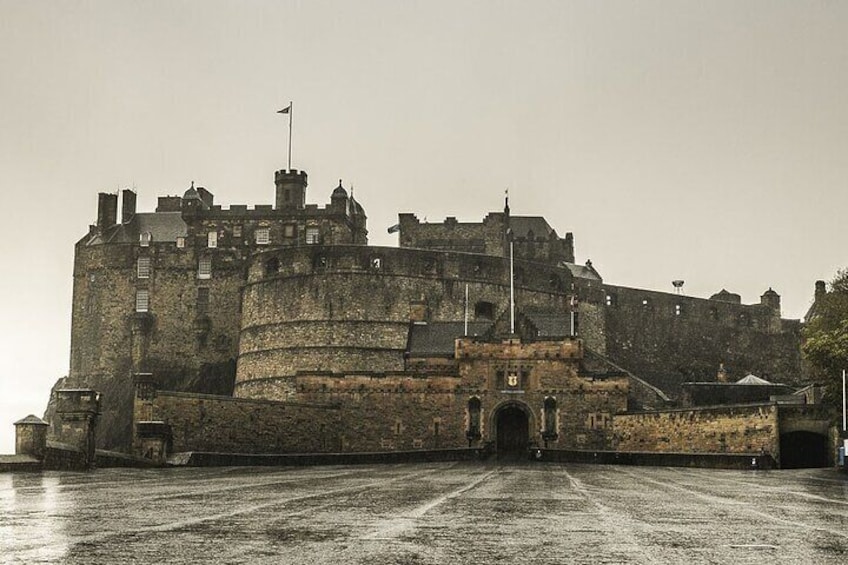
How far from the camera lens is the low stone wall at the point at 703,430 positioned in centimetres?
4219

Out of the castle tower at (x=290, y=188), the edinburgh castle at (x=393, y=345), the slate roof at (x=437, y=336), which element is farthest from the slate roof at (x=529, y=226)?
the slate roof at (x=437, y=336)

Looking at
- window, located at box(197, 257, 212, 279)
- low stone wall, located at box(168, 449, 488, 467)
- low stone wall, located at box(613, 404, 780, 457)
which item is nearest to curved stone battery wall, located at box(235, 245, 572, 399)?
window, located at box(197, 257, 212, 279)

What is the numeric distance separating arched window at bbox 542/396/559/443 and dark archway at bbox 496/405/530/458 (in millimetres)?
885

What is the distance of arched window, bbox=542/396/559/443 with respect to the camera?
50.6 metres

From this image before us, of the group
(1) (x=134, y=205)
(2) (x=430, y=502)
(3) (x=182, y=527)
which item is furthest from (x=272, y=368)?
(3) (x=182, y=527)

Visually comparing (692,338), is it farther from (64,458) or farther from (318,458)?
(64,458)

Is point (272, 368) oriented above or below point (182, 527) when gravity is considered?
above

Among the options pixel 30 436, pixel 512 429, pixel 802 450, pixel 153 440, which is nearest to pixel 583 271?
pixel 512 429

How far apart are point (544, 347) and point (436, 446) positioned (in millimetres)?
6360

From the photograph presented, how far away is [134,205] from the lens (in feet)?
244

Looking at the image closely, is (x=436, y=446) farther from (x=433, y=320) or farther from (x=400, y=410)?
(x=433, y=320)

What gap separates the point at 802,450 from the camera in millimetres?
42625

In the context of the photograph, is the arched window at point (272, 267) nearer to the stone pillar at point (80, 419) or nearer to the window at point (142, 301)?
the window at point (142, 301)

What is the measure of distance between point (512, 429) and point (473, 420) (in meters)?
2.07
